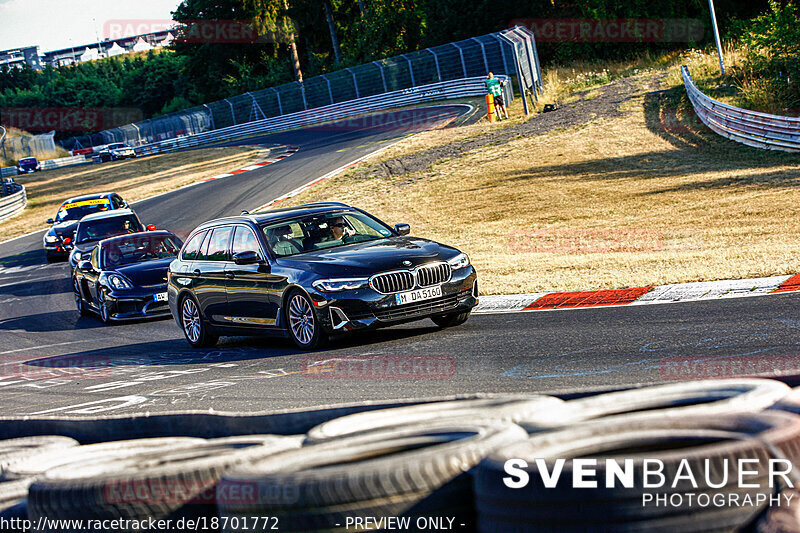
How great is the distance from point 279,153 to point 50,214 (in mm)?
11600

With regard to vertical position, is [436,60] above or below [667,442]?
above

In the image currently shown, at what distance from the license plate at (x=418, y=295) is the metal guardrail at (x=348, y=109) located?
34718mm

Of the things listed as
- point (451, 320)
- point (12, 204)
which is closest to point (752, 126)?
point (451, 320)

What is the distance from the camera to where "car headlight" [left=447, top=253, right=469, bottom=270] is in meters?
10.6

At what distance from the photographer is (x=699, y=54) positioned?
162ft

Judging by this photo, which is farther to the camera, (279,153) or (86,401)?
(279,153)

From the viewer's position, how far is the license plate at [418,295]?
10.1 meters

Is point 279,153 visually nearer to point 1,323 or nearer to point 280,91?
point 280,91

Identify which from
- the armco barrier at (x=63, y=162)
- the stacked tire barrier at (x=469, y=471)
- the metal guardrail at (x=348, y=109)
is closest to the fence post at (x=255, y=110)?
the metal guardrail at (x=348, y=109)

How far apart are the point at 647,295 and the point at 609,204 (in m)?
12.1

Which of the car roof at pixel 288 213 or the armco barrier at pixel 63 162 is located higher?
the armco barrier at pixel 63 162

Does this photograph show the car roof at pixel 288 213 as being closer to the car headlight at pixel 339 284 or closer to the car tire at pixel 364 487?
the car headlight at pixel 339 284

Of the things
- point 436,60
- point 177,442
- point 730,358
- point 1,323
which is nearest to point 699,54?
point 436,60

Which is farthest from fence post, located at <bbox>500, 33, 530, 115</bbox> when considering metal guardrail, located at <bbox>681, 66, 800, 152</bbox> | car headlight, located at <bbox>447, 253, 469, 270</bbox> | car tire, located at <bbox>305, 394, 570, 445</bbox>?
car tire, located at <bbox>305, 394, 570, 445</bbox>
